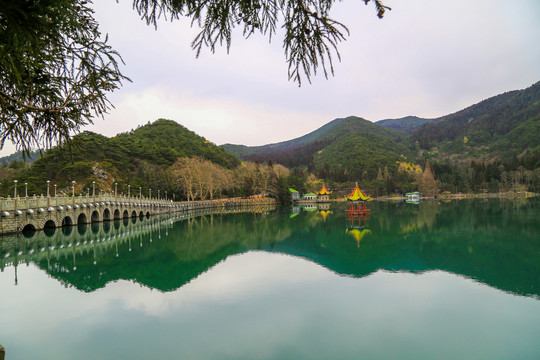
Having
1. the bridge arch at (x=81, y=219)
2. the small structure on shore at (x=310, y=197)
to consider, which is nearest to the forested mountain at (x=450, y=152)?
the small structure on shore at (x=310, y=197)

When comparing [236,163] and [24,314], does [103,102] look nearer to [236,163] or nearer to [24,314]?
[24,314]

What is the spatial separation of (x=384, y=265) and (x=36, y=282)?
1320 centimetres

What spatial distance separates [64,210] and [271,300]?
20.2 metres

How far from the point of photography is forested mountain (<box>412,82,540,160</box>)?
11781cm

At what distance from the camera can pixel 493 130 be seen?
146250mm

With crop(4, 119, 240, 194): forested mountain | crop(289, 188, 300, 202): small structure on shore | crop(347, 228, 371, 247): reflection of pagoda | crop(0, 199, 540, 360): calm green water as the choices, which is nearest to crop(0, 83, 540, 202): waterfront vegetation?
crop(4, 119, 240, 194): forested mountain

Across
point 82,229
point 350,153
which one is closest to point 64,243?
point 82,229

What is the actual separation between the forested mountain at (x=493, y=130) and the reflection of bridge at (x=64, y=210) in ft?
418

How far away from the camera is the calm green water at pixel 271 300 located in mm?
6008

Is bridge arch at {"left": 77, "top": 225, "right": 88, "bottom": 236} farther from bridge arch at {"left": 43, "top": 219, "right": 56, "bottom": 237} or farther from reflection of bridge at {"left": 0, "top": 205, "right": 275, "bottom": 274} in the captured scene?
bridge arch at {"left": 43, "top": 219, "right": 56, "bottom": 237}

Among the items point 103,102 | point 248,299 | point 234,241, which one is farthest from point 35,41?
point 234,241

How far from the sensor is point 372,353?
5.70 m

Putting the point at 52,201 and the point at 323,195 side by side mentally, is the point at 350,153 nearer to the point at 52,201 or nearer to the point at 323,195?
the point at 323,195

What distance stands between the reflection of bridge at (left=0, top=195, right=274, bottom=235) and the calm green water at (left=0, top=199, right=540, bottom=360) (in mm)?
2205
